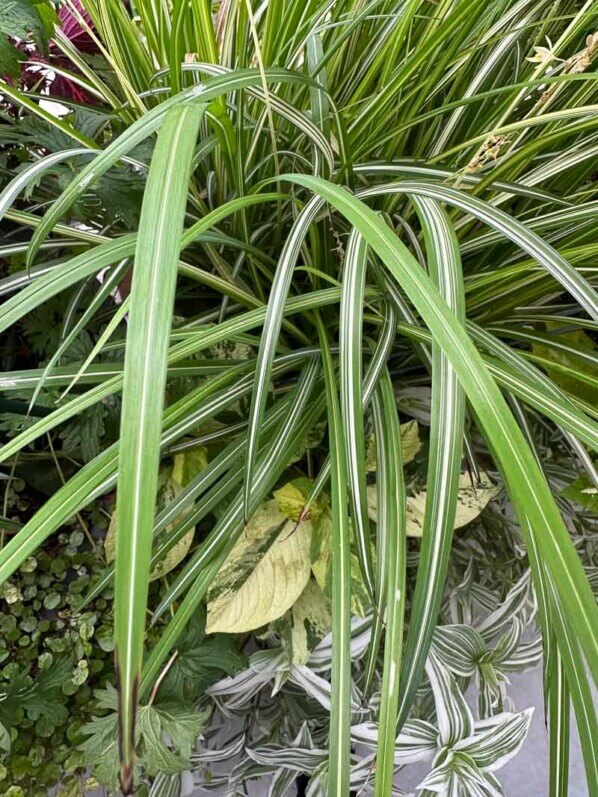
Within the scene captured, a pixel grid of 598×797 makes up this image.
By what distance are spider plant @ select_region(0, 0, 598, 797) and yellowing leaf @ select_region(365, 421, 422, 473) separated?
2cm

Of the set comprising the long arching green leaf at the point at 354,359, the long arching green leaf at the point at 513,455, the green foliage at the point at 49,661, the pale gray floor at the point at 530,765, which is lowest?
the pale gray floor at the point at 530,765

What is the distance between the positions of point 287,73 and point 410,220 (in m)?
0.19

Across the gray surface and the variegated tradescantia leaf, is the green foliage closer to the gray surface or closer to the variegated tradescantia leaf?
→ the variegated tradescantia leaf

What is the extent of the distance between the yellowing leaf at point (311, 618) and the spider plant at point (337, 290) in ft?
0.17

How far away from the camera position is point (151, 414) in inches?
6.1

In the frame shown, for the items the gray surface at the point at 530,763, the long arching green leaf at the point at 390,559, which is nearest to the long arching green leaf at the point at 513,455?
the long arching green leaf at the point at 390,559

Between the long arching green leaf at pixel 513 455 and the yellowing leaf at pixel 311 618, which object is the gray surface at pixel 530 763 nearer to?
the yellowing leaf at pixel 311 618

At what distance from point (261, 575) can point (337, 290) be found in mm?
211

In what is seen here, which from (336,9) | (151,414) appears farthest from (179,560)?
(336,9)

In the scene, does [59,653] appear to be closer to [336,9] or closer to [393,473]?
[393,473]

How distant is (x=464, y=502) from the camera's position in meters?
0.43

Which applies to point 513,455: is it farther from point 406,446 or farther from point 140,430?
point 406,446

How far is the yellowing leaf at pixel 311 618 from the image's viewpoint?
438 mm

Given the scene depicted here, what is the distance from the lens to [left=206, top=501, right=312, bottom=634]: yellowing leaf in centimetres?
41
